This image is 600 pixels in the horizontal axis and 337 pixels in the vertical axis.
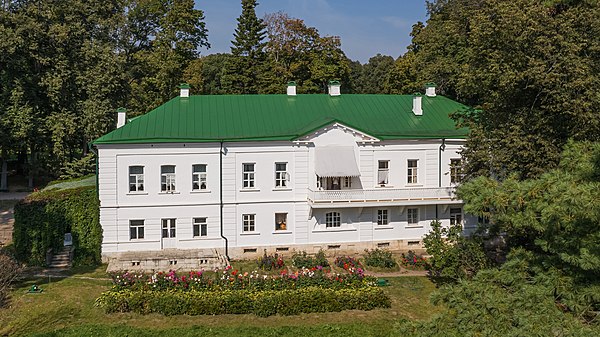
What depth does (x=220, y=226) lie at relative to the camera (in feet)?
96.9

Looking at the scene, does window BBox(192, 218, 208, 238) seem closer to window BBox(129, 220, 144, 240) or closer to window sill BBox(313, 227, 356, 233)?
window BBox(129, 220, 144, 240)

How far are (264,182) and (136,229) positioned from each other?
741cm

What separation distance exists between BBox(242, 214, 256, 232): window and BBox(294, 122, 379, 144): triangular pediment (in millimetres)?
4988

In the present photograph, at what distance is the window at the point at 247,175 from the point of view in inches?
1174

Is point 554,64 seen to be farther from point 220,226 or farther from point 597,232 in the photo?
point 220,226

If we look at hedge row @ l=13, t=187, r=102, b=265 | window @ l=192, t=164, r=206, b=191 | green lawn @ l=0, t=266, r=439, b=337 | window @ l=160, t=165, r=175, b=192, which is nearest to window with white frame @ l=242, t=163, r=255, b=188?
window @ l=192, t=164, r=206, b=191

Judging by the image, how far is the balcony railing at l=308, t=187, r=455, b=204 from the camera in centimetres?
2895

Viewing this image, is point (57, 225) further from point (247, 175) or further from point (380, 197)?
point (380, 197)

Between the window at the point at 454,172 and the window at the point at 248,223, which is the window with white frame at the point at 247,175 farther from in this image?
the window at the point at 454,172

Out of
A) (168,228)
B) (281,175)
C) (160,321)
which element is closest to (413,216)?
(281,175)

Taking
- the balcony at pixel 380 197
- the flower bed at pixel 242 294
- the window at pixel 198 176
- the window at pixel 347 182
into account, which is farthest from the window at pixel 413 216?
the window at pixel 198 176

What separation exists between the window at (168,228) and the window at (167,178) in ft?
5.61

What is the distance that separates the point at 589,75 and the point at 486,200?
49.3ft

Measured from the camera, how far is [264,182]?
29844mm
